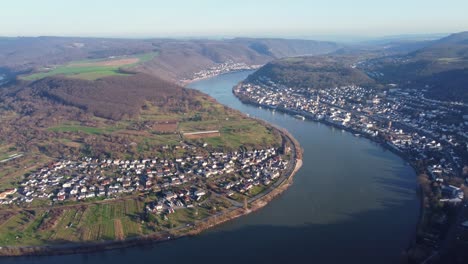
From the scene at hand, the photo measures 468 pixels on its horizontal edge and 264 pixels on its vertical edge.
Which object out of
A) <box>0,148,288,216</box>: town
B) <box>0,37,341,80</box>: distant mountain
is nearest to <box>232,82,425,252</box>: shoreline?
<box>0,148,288,216</box>: town

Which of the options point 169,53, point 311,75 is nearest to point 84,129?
point 311,75

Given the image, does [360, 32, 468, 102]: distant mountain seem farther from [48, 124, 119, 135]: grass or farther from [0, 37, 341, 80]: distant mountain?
[0, 37, 341, 80]: distant mountain

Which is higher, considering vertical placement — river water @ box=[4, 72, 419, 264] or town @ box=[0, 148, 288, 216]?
town @ box=[0, 148, 288, 216]

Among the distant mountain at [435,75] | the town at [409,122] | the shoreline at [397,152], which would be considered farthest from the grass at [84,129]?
the distant mountain at [435,75]

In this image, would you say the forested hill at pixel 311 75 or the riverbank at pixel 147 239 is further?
the forested hill at pixel 311 75

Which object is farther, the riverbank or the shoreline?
the shoreline

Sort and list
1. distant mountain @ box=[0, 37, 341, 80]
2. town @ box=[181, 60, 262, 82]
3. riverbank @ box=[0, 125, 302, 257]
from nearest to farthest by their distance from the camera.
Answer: riverbank @ box=[0, 125, 302, 257] → town @ box=[181, 60, 262, 82] → distant mountain @ box=[0, 37, 341, 80]

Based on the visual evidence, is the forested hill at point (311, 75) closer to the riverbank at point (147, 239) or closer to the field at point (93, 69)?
the field at point (93, 69)
